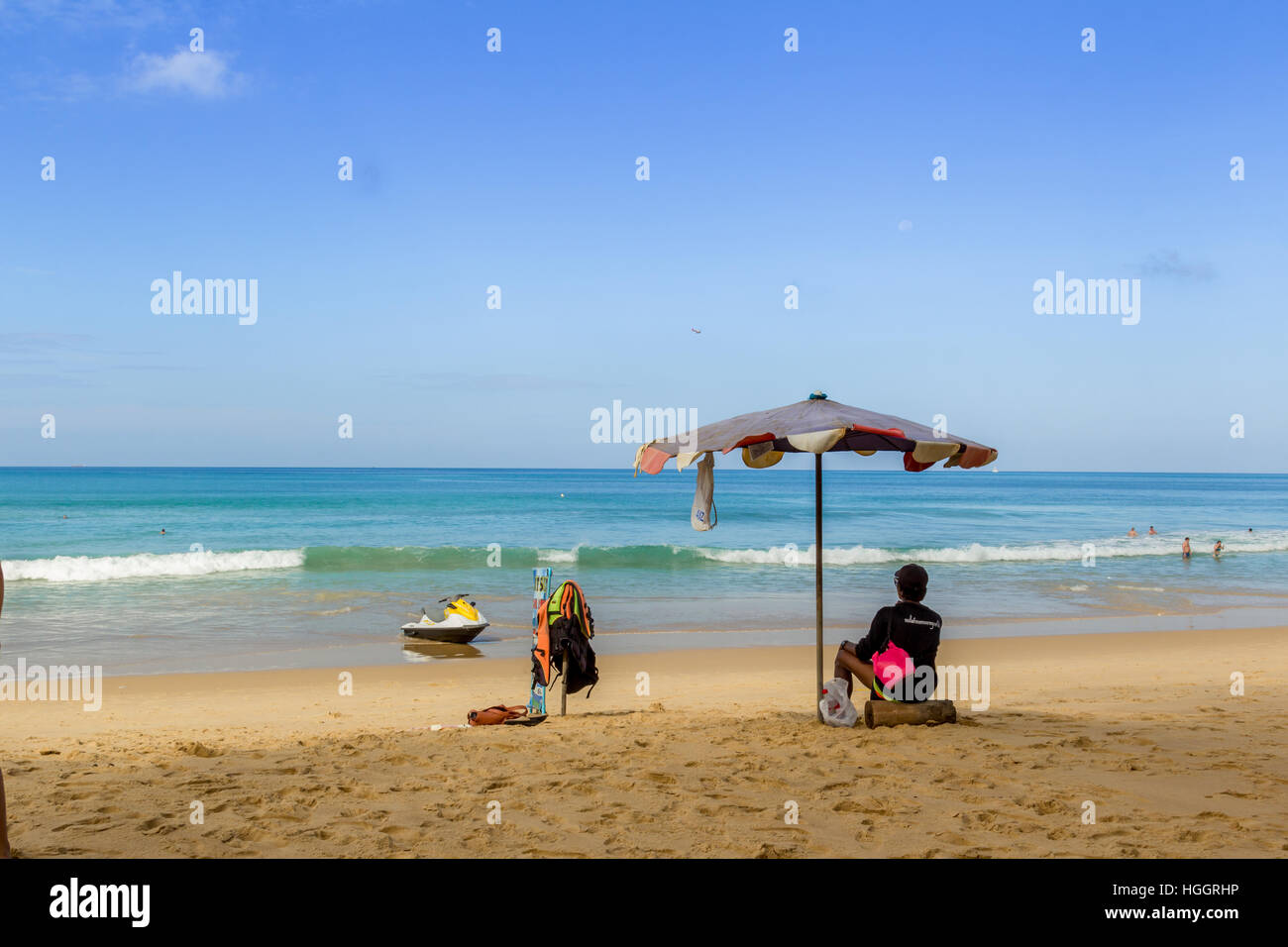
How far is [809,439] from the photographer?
6262mm

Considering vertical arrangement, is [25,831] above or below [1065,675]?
above

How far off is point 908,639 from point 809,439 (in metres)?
1.83

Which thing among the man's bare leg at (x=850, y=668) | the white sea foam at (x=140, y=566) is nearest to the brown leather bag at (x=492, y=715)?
the man's bare leg at (x=850, y=668)

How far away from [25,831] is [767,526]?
40.9m

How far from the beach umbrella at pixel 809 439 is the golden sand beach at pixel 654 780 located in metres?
2.11

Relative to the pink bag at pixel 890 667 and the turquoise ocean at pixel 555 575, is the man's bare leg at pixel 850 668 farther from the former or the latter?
the turquoise ocean at pixel 555 575

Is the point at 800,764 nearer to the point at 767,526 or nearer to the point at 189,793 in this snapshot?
the point at 189,793

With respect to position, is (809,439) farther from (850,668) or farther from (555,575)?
(555,575)

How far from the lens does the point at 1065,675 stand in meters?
11.5

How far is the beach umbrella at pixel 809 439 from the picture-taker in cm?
638

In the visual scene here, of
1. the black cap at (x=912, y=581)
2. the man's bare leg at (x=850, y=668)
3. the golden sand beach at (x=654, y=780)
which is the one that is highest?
the black cap at (x=912, y=581)

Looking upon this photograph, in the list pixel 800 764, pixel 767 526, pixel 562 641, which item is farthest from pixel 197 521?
pixel 800 764

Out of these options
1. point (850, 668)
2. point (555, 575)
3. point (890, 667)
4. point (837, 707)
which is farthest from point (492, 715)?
point (555, 575)
